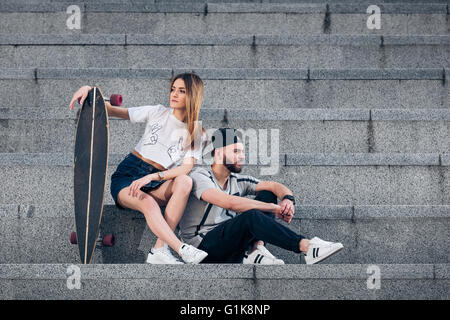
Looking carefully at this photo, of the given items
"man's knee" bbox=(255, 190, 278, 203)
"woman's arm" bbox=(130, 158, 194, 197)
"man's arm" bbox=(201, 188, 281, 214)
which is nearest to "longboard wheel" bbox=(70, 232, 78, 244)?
"woman's arm" bbox=(130, 158, 194, 197)

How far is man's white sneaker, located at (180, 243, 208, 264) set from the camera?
4.58m

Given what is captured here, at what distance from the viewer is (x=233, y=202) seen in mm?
4801

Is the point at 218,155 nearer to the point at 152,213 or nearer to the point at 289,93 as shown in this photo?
the point at 152,213

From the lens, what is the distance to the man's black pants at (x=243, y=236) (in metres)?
4.56

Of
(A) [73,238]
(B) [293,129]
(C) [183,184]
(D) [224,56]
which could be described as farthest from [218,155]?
(D) [224,56]

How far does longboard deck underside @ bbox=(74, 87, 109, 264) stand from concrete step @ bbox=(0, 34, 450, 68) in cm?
255

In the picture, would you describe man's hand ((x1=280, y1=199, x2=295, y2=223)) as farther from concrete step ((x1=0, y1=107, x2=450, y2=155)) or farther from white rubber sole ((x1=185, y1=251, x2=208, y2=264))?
concrete step ((x1=0, y1=107, x2=450, y2=155))

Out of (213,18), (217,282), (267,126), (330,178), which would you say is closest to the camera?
(217,282)

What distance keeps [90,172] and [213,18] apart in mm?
3852

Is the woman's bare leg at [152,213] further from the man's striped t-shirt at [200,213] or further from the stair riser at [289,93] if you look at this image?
the stair riser at [289,93]

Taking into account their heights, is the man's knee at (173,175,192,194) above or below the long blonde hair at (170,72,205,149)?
below

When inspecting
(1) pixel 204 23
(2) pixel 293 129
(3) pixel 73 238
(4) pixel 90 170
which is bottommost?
(3) pixel 73 238
